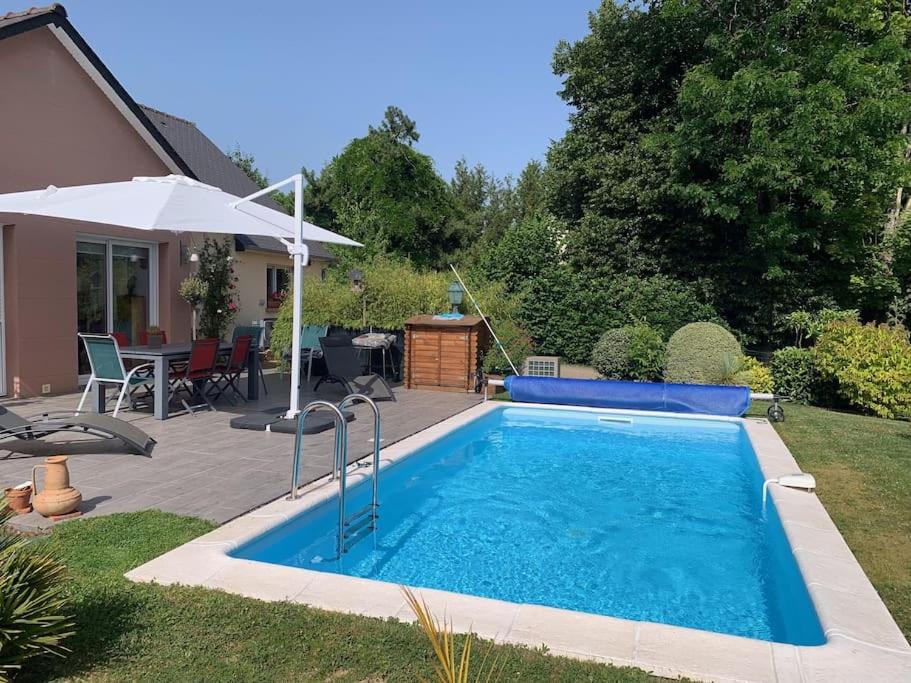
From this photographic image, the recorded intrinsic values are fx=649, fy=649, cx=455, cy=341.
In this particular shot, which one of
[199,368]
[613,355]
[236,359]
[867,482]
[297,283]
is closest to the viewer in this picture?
[867,482]

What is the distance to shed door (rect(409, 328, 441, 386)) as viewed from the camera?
1195 cm

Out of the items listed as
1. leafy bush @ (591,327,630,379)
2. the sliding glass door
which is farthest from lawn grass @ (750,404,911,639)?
the sliding glass door

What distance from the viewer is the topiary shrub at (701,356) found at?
12.0 m

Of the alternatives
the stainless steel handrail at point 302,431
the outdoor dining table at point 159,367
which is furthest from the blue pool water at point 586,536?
the outdoor dining table at point 159,367

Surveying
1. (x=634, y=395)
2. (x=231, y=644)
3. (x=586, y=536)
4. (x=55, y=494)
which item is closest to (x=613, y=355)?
(x=634, y=395)

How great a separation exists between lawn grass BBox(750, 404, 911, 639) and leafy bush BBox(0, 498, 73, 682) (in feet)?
13.2

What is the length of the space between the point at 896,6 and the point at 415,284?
1390 centimetres

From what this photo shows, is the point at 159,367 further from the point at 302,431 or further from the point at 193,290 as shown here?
the point at 193,290

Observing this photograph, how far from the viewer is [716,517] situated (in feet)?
20.5

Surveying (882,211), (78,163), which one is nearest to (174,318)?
(78,163)

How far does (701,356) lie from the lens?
1202 centimetres

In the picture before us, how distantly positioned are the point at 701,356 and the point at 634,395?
234cm

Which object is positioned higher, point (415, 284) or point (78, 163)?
point (78, 163)

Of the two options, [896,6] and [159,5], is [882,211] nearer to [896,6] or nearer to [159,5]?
[896,6]
